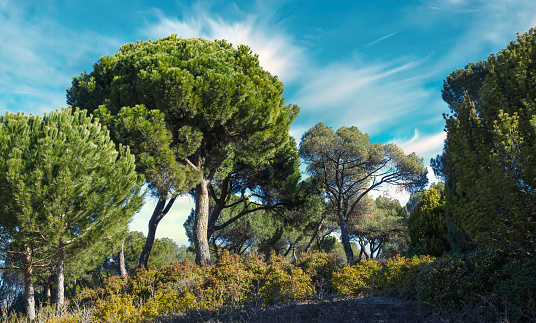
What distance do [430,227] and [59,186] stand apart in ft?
39.3

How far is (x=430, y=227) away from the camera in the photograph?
11.5 metres

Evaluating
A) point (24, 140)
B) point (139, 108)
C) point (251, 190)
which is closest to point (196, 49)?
point (139, 108)

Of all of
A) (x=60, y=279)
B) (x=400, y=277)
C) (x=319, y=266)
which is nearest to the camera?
(x=400, y=277)

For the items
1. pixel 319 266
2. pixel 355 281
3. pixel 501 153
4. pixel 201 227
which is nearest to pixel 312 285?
pixel 355 281

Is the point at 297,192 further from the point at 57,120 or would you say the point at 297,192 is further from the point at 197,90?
the point at 57,120

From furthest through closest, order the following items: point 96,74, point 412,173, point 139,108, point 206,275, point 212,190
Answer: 1. point 412,173
2. point 212,190
3. point 96,74
4. point 139,108
5. point 206,275

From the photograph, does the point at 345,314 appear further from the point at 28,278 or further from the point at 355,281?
the point at 28,278

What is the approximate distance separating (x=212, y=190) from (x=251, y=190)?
6.76 feet

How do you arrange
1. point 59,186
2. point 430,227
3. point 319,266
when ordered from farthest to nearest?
point 430,227, point 319,266, point 59,186

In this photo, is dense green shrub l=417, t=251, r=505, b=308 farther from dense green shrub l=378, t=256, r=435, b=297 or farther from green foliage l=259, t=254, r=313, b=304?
green foliage l=259, t=254, r=313, b=304

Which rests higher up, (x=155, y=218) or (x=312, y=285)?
(x=155, y=218)

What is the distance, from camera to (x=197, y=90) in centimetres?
1067

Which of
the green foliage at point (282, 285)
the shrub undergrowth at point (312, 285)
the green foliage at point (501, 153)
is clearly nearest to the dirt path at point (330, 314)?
the shrub undergrowth at point (312, 285)

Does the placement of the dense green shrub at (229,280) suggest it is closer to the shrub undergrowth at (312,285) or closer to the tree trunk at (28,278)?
the shrub undergrowth at (312,285)
